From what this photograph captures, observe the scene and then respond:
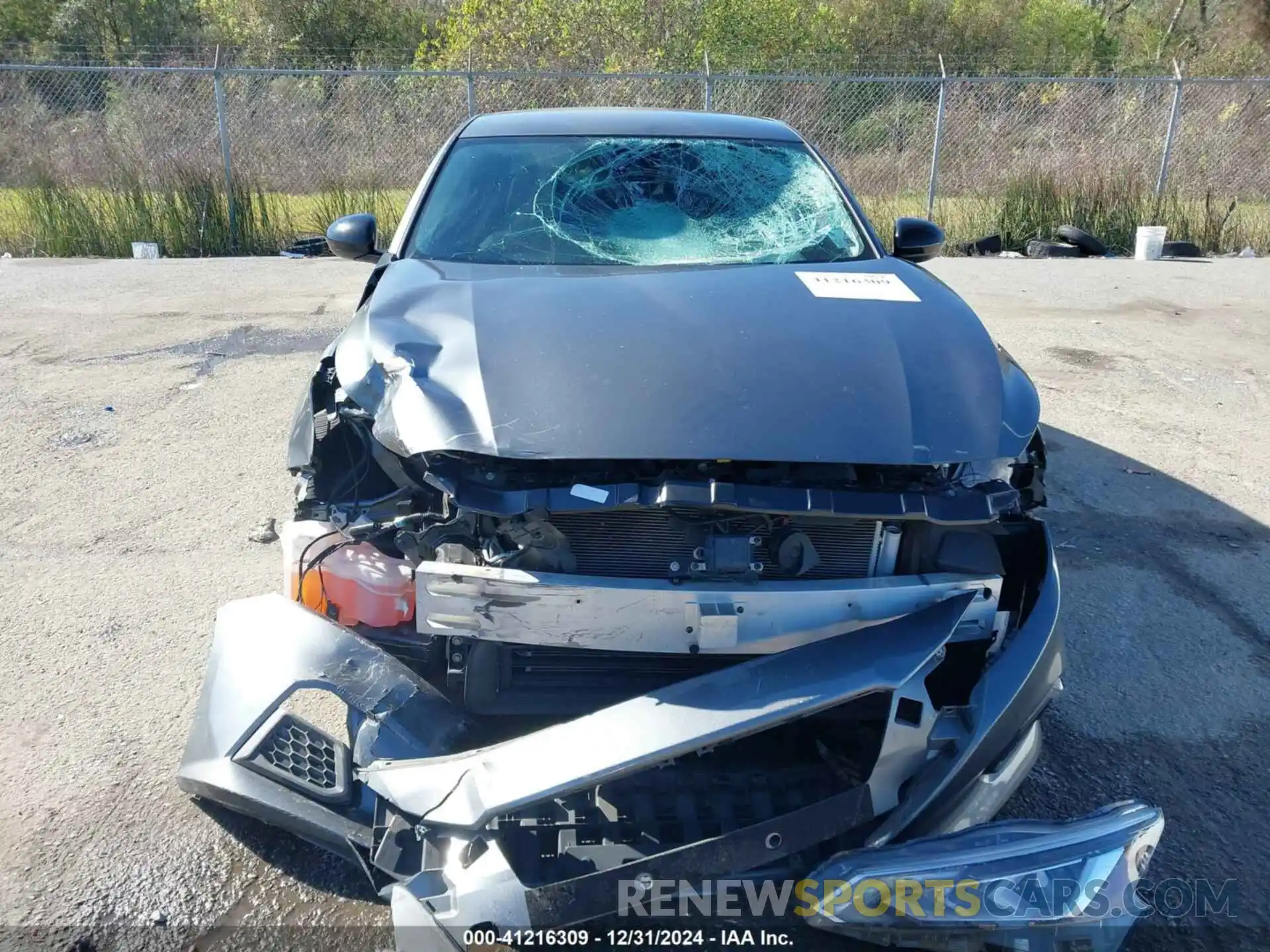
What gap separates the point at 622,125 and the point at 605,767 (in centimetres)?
305

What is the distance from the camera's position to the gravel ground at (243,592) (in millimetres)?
2416

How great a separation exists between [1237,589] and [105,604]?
434 centimetres

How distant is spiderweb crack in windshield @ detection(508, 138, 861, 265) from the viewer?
3.59 m

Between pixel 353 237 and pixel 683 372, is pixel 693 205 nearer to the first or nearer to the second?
pixel 353 237

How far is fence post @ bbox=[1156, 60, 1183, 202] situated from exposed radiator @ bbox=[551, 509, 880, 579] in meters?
11.4

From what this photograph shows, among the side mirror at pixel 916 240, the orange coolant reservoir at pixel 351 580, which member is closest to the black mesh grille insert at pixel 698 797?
the orange coolant reservoir at pixel 351 580

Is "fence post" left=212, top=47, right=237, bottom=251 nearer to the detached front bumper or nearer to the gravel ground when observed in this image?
the gravel ground

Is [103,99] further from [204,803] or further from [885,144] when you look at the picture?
[204,803]

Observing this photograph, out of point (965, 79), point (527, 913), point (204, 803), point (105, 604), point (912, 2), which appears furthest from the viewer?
point (912, 2)

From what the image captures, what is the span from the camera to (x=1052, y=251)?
35.5 feet

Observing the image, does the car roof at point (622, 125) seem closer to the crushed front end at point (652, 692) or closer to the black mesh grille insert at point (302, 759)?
the crushed front end at point (652, 692)

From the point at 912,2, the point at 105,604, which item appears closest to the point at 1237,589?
the point at 105,604

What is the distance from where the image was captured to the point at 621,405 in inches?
92.7

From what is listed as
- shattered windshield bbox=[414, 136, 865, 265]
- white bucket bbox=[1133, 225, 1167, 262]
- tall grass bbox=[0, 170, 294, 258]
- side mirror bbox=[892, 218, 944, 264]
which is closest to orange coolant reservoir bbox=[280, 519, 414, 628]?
Answer: shattered windshield bbox=[414, 136, 865, 265]
